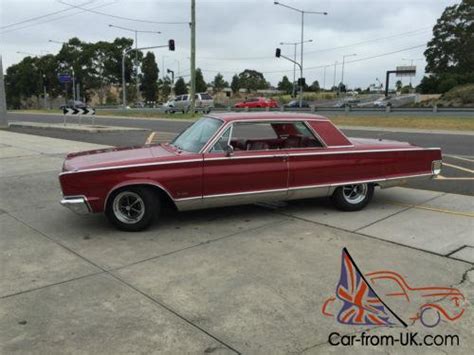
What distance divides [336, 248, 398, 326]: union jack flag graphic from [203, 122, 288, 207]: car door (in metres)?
2.00

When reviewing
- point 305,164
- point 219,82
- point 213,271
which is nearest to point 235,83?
point 219,82

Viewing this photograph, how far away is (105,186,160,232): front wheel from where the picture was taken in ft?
18.7

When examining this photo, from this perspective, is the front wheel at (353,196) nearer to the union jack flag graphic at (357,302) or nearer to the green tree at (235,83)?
the union jack flag graphic at (357,302)

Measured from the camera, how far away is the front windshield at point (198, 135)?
6.16m

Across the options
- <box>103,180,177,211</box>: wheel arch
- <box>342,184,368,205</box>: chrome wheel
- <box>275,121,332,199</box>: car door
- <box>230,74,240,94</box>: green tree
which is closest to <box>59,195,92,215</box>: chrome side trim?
<box>103,180,177,211</box>: wheel arch

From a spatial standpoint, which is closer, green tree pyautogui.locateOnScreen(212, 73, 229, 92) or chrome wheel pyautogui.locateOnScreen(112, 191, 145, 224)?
chrome wheel pyautogui.locateOnScreen(112, 191, 145, 224)

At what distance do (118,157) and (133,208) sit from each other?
72cm

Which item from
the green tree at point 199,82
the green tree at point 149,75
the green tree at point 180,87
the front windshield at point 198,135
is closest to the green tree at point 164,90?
the green tree at point 180,87

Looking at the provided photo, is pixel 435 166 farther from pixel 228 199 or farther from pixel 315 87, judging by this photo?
pixel 315 87

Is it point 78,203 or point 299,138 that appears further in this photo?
point 299,138

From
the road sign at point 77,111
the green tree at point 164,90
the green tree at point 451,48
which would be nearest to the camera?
the road sign at point 77,111

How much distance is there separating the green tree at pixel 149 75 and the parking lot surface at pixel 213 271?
9202 centimetres

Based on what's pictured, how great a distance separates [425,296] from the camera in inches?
158

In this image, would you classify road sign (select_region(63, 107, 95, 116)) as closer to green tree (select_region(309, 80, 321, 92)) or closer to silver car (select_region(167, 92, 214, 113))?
silver car (select_region(167, 92, 214, 113))
